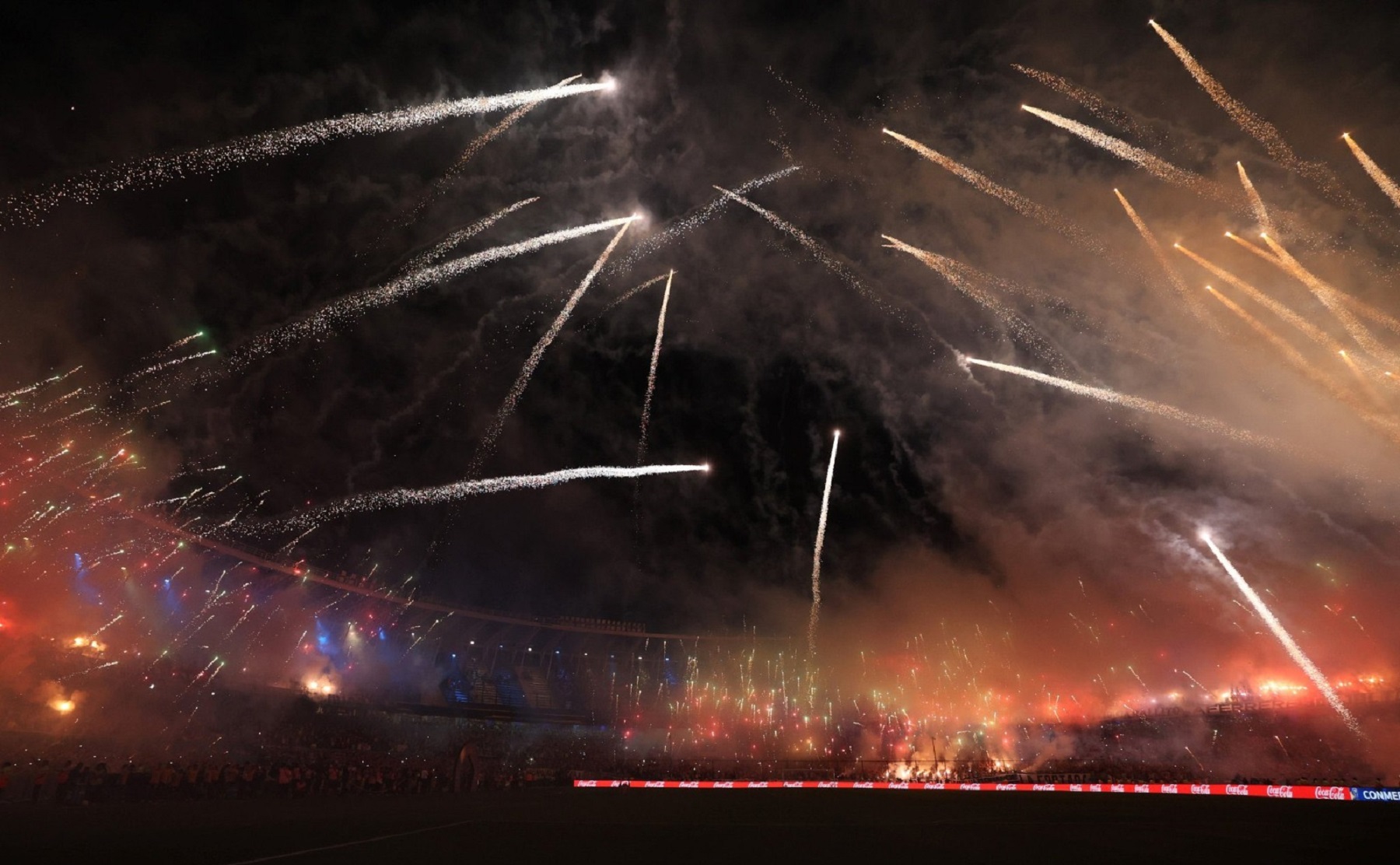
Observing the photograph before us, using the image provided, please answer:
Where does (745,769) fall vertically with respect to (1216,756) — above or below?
above

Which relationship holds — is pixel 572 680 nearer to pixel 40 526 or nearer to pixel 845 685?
pixel 845 685

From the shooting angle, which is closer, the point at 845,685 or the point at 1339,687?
the point at 1339,687

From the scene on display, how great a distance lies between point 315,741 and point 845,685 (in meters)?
51.1

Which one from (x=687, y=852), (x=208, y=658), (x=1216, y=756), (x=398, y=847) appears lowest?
(x=1216, y=756)

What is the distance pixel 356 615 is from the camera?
5212cm

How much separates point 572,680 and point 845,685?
28.7 metres

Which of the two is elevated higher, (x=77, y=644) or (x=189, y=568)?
(x=77, y=644)

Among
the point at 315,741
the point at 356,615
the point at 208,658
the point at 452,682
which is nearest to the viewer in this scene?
the point at 315,741

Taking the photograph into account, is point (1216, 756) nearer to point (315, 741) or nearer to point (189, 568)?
point (315, 741)

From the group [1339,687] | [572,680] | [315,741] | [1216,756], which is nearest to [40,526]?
[315,741]

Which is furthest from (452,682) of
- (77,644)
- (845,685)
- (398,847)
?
(398,847)

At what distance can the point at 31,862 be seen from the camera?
7.64 meters

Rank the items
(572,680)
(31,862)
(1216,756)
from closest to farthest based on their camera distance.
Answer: (31,862) → (1216,756) → (572,680)

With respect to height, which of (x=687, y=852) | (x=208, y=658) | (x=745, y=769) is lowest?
(x=745, y=769)
